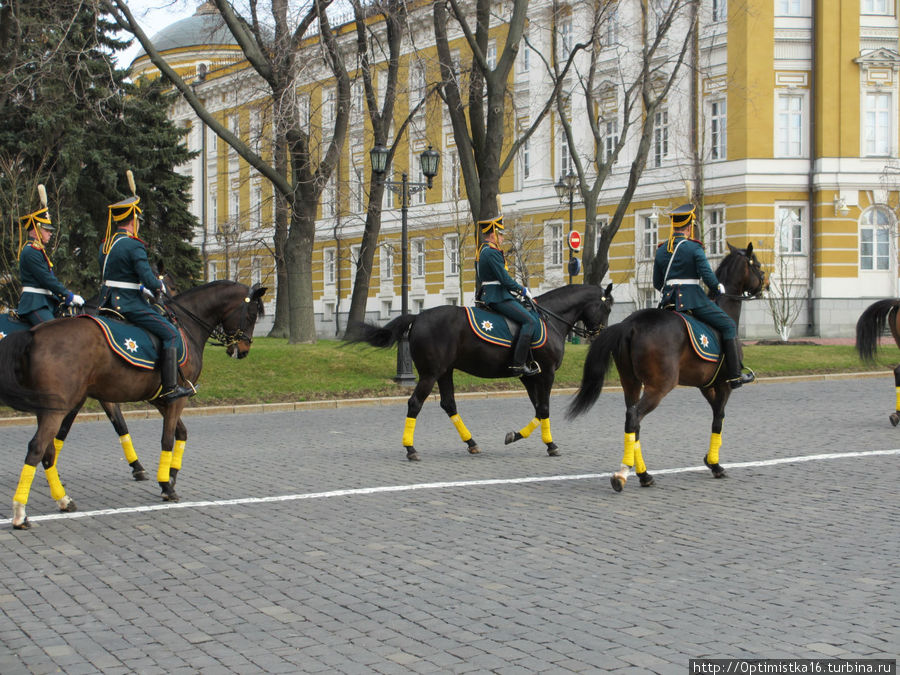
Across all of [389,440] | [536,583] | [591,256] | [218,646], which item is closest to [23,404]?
→ [218,646]

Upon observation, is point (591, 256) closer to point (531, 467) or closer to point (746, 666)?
point (531, 467)

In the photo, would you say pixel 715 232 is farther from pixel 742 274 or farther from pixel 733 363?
pixel 733 363

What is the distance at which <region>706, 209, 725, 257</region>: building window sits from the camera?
4319cm

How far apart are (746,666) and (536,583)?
1814 millimetres

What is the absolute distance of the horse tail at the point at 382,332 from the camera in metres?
12.8

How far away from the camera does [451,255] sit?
54438 millimetres

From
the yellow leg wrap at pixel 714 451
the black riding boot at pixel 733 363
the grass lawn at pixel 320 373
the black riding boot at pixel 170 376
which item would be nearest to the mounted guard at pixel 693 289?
the black riding boot at pixel 733 363

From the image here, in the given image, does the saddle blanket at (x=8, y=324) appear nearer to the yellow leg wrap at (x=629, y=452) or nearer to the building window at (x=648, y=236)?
the yellow leg wrap at (x=629, y=452)

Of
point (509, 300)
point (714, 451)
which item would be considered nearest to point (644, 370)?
point (714, 451)

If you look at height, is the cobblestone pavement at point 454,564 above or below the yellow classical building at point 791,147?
below

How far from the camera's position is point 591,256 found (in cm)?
3284

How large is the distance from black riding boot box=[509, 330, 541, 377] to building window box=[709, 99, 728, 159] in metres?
33.3

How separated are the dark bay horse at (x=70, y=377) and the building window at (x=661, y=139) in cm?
3776

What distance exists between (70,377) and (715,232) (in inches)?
1497
